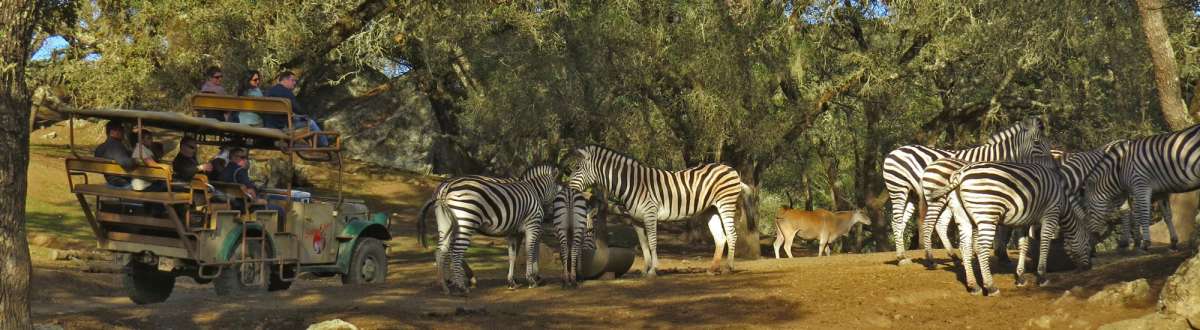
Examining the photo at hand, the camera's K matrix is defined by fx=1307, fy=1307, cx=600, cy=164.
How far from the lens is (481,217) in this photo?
18547mm

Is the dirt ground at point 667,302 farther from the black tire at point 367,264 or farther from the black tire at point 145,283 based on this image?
the black tire at point 145,283

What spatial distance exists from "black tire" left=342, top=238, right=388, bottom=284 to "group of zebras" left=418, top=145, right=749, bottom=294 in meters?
0.84

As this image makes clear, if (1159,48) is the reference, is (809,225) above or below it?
below

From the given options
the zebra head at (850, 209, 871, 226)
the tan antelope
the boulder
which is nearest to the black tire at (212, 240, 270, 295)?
the tan antelope

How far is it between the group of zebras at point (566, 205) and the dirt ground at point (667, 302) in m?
0.52

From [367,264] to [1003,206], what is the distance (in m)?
9.30

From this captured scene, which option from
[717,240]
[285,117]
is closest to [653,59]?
[717,240]

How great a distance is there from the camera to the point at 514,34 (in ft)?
88.6

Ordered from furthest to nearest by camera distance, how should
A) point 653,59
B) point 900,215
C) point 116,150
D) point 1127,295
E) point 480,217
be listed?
point 653,59
point 900,215
point 480,217
point 116,150
point 1127,295

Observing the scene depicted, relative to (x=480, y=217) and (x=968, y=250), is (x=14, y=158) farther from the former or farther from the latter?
(x=968, y=250)

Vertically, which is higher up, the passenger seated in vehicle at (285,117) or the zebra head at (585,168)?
the passenger seated in vehicle at (285,117)

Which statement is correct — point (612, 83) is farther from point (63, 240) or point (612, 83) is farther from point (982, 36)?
point (63, 240)

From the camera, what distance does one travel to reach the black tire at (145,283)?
16922mm

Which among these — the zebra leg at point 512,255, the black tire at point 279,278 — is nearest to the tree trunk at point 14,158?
the black tire at point 279,278
